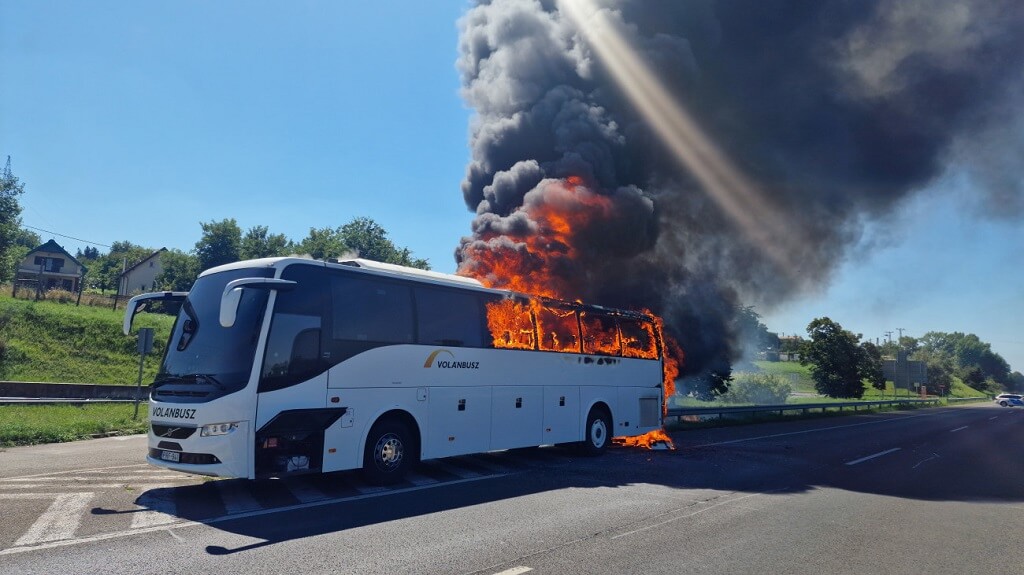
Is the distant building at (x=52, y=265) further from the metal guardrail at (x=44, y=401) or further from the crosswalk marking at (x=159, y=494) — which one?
the crosswalk marking at (x=159, y=494)

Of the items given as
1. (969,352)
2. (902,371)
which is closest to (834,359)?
(902,371)

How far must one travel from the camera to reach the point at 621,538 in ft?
20.4

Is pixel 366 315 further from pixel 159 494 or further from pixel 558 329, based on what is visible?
pixel 558 329

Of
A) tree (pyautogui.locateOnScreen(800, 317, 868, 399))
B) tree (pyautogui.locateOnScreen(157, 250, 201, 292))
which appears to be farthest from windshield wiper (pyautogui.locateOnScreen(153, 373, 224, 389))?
tree (pyautogui.locateOnScreen(157, 250, 201, 292))

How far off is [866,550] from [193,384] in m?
7.55

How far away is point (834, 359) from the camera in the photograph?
135ft

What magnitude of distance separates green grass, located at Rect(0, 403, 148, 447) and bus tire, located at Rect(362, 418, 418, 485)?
9.14m

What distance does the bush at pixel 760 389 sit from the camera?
154 ft

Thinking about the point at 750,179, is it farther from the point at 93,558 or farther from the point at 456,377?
the point at 93,558

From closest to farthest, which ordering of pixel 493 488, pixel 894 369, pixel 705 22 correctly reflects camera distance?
pixel 493 488 < pixel 705 22 < pixel 894 369

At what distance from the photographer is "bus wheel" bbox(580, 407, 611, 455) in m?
12.9

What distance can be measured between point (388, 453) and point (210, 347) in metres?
2.79

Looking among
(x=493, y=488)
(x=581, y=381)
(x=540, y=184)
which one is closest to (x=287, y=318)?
(x=493, y=488)

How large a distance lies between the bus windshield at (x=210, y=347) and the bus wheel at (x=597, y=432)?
24.3 feet
